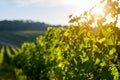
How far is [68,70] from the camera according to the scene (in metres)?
7.82

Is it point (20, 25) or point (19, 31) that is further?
point (20, 25)

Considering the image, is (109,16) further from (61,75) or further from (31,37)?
(31,37)

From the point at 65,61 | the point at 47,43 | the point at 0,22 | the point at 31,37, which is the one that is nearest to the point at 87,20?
the point at 65,61

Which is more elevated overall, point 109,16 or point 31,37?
point 109,16

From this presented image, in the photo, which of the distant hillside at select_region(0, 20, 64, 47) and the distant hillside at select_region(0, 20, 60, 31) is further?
the distant hillside at select_region(0, 20, 60, 31)

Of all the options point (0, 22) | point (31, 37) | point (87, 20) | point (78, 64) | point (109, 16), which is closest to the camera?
point (109, 16)

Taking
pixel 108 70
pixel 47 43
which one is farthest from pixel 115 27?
pixel 47 43

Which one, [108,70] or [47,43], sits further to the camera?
[47,43]

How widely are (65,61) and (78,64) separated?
2.24 meters

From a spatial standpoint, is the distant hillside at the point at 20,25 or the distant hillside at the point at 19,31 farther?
the distant hillside at the point at 20,25

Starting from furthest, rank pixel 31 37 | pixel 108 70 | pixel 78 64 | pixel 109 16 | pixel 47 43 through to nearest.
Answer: pixel 31 37 → pixel 47 43 → pixel 78 64 → pixel 109 16 → pixel 108 70

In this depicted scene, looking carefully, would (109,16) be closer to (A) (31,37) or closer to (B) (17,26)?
(A) (31,37)

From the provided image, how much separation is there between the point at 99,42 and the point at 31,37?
498ft

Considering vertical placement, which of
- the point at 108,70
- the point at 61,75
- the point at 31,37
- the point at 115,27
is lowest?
the point at 31,37
